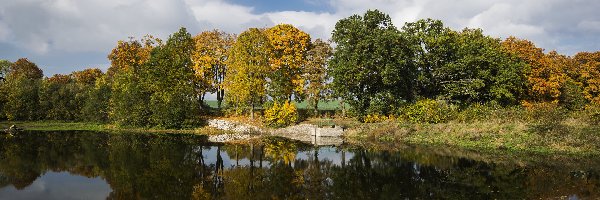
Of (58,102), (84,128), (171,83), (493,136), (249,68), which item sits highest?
(249,68)

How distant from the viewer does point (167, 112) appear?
52688 mm

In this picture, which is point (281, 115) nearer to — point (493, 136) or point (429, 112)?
point (429, 112)

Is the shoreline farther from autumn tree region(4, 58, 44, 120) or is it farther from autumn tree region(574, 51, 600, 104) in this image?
autumn tree region(574, 51, 600, 104)

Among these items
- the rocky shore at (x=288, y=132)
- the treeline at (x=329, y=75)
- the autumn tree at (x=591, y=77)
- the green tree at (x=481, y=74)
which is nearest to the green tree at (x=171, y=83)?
the treeline at (x=329, y=75)

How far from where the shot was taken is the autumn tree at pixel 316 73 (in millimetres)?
55344

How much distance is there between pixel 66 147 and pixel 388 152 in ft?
86.6

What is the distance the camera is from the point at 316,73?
55781 millimetres

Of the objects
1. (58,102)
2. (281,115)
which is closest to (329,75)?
(281,115)

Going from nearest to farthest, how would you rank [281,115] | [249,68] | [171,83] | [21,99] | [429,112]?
[429,112] < [281,115] < [249,68] < [171,83] < [21,99]

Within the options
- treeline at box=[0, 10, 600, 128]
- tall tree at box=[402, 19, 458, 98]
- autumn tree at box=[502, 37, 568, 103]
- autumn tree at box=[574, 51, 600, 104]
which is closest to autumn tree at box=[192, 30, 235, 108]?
treeline at box=[0, 10, 600, 128]

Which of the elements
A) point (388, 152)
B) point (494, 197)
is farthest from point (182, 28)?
point (494, 197)

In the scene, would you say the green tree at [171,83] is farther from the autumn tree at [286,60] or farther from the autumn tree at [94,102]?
the autumn tree at [286,60]

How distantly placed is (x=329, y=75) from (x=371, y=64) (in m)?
6.94

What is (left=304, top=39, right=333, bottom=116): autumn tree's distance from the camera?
182 ft
